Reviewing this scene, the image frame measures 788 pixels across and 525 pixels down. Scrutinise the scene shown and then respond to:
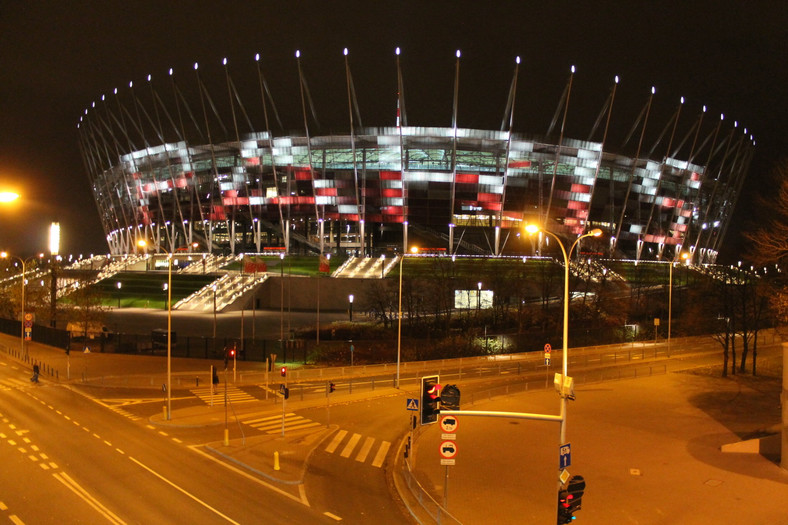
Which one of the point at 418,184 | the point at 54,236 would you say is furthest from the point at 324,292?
the point at 54,236

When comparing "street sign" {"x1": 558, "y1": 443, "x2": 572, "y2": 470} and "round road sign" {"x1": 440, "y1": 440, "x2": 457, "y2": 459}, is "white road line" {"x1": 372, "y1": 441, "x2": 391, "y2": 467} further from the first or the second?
"street sign" {"x1": 558, "y1": 443, "x2": 572, "y2": 470}

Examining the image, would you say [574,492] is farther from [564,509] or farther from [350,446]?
[350,446]

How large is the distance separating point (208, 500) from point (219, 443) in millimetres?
6263

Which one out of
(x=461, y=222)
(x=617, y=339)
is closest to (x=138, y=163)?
(x=461, y=222)

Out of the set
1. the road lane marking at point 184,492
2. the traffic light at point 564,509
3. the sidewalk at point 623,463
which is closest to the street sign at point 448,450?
the sidewalk at point 623,463

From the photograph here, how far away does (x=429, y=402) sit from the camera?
538 inches

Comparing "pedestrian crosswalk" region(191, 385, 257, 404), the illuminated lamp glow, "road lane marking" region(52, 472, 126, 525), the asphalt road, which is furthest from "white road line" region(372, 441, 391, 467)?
the illuminated lamp glow

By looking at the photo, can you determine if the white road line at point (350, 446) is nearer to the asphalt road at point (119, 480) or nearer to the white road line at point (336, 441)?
the white road line at point (336, 441)

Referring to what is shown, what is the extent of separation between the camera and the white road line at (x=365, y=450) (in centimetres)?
1921

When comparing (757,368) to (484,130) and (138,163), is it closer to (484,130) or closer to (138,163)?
(484,130)

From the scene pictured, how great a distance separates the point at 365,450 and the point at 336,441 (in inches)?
60.5

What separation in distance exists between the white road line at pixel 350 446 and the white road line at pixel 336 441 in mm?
355

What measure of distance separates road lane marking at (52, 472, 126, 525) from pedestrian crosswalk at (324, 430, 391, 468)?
25.1ft

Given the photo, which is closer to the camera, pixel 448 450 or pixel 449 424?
pixel 448 450
